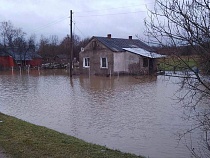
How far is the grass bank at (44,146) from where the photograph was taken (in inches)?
264

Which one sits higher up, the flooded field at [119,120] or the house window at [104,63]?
the house window at [104,63]

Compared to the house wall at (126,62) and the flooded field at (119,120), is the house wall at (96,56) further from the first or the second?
the flooded field at (119,120)

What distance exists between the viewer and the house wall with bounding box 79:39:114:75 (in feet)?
138

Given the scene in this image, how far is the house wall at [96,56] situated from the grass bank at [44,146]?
3271cm

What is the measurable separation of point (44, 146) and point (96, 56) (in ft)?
121

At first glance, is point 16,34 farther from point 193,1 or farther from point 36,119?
point 193,1

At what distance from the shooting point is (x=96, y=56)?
43.9 metres

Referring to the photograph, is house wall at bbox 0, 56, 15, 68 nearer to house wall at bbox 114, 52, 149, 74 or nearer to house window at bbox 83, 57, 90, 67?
house window at bbox 83, 57, 90, 67

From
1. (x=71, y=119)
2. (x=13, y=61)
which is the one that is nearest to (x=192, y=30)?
(x=71, y=119)

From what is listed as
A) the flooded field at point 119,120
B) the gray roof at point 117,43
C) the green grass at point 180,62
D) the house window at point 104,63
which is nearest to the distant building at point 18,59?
the gray roof at point 117,43

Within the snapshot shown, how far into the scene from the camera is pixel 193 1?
4.20 m

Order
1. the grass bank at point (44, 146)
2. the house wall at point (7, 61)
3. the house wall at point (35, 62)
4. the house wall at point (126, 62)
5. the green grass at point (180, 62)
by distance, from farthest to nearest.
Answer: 1. the house wall at point (35, 62)
2. the house wall at point (7, 61)
3. the house wall at point (126, 62)
4. the grass bank at point (44, 146)
5. the green grass at point (180, 62)

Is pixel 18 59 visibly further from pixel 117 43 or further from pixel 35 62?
pixel 117 43

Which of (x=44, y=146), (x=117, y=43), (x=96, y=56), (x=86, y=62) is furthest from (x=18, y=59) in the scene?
(x=44, y=146)
